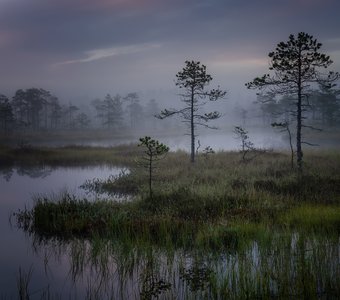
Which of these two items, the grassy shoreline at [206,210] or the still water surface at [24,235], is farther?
the grassy shoreline at [206,210]

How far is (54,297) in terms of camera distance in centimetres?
704

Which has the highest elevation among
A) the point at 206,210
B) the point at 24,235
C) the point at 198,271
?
the point at 206,210

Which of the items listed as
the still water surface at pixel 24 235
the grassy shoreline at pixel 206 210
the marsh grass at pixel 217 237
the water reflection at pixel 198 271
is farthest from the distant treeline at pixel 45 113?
the water reflection at pixel 198 271

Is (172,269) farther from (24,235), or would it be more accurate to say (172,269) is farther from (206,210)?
(24,235)

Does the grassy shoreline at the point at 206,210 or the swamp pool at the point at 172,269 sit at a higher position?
the grassy shoreline at the point at 206,210

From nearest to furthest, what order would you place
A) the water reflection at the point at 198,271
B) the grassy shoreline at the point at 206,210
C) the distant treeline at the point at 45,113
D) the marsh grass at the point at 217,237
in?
the water reflection at the point at 198,271 < the marsh grass at the point at 217,237 < the grassy shoreline at the point at 206,210 < the distant treeline at the point at 45,113

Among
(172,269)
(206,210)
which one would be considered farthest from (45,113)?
(172,269)

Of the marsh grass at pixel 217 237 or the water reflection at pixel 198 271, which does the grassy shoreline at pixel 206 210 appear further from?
the water reflection at pixel 198 271

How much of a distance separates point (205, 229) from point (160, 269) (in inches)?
111

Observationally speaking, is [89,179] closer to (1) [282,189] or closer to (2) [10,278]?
(1) [282,189]

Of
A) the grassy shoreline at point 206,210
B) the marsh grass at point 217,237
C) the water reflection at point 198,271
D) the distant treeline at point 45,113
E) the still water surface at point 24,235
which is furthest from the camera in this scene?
the distant treeline at point 45,113

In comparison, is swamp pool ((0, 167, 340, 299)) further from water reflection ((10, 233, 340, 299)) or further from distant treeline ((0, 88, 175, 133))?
distant treeline ((0, 88, 175, 133))

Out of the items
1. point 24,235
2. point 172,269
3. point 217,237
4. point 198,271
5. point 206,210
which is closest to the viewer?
point 198,271

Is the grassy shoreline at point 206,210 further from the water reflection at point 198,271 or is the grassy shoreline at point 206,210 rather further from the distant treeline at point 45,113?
the distant treeline at point 45,113
